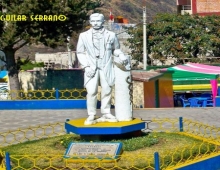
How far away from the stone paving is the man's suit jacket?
520 centimetres

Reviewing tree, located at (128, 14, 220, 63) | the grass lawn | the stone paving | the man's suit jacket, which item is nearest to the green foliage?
the stone paving

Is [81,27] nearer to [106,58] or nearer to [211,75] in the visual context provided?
[211,75]

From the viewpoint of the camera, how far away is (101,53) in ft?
29.6

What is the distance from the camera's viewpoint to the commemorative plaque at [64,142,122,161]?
7747 mm

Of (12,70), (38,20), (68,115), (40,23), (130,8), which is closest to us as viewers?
(68,115)

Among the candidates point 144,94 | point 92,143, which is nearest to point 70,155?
point 92,143

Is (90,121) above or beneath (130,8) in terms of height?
beneath

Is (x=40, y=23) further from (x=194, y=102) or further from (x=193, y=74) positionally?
(x=194, y=102)

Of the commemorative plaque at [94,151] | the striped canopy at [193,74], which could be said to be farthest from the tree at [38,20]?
the commemorative plaque at [94,151]

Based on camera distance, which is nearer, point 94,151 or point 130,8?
point 94,151

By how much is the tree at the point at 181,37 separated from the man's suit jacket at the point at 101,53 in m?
18.4

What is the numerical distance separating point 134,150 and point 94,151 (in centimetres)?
88

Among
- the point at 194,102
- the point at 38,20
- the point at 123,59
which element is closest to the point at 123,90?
the point at 123,59

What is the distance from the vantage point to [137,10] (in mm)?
69000
